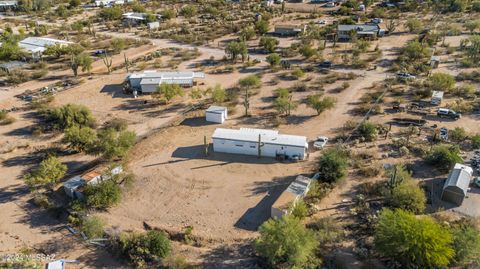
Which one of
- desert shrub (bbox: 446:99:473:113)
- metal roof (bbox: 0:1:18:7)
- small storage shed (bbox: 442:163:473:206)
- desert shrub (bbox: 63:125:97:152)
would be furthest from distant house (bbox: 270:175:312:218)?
metal roof (bbox: 0:1:18:7)

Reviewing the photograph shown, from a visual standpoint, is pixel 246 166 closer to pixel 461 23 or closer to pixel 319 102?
pixel 319 102

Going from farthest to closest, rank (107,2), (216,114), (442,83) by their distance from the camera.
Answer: (107,2)
(442,83)
(216,114)

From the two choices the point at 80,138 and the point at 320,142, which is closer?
the point at 80,138

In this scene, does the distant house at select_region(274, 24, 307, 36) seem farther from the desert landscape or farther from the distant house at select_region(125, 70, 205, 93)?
the distant house at select_region(125, 70, 205, 93)

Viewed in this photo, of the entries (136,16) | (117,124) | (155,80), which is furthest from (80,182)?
(136,16)

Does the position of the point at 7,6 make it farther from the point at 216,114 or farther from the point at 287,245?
the point at 287,245

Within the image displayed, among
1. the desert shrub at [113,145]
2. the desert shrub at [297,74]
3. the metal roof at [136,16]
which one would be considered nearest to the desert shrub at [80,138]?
the desert shrub at [113,145]
